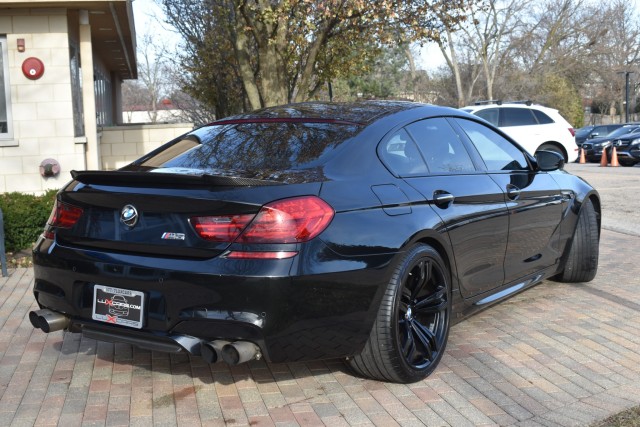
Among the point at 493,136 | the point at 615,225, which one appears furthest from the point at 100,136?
the point at 493,136

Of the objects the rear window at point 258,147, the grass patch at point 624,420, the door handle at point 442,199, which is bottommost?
the grass patch at point 624,420

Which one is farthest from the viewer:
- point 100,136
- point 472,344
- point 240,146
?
point 100,136

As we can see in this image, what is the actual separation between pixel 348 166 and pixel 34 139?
8585 millimetres

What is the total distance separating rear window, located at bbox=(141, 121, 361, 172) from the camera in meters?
4.12

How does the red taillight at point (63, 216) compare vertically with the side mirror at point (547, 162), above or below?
below

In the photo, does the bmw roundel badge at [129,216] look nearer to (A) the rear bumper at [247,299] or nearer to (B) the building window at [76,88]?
(A) the rear bumper at [247,299]

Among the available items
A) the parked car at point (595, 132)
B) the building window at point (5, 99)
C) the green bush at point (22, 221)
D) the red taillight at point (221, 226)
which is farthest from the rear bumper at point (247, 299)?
the parked car at point (595, 132)

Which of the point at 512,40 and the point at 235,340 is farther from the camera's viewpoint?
the point at 512,40

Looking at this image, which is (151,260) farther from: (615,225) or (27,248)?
(615,225)

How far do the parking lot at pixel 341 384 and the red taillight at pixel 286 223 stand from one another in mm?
912

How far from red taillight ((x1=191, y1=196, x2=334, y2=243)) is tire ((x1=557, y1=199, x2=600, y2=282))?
3.48 meters

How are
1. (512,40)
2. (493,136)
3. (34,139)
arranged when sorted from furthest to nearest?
(512,40), (34,139), (493,136)

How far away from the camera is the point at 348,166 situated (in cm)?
407

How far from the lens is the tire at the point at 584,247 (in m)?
6.43
